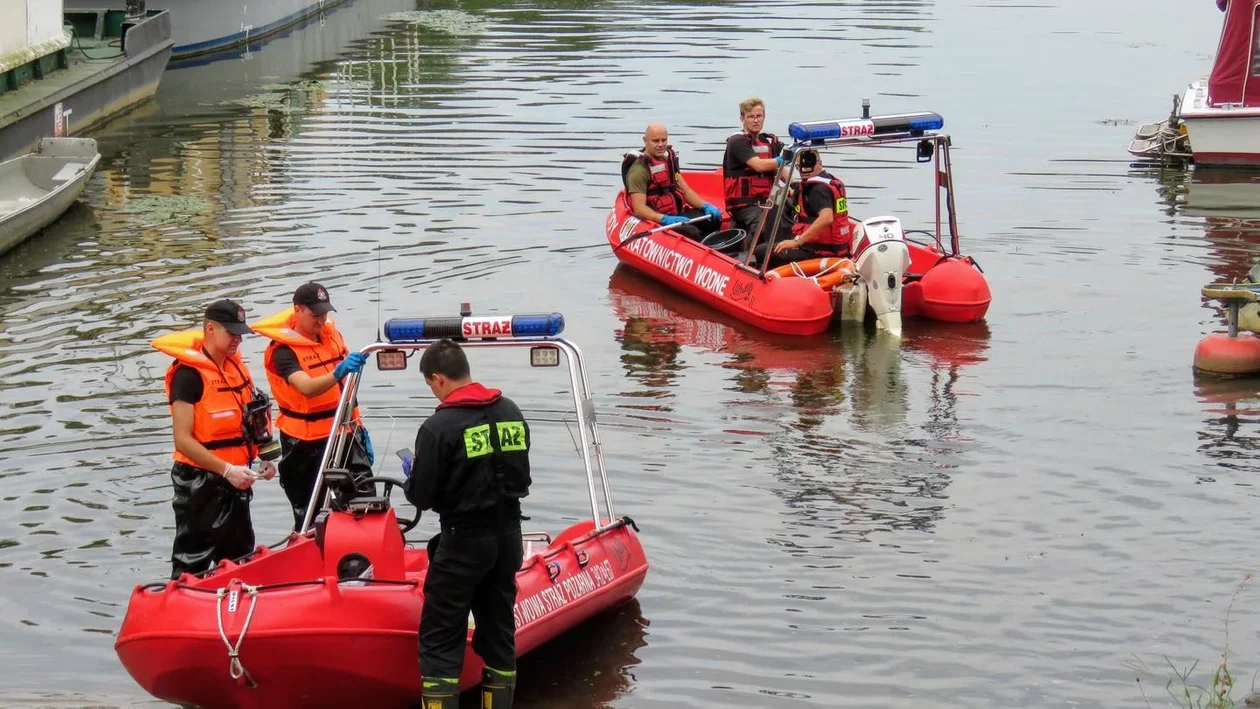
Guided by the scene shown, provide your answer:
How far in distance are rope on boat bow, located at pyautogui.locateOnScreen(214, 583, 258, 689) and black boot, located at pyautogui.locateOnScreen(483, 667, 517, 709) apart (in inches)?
40.9

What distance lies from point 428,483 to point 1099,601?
407 centimetres

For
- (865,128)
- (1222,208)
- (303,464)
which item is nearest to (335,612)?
(303,464)

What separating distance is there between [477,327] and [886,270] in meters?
7.35

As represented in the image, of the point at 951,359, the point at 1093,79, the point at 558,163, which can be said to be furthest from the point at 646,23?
the point at 951,359

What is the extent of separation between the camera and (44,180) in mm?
20328

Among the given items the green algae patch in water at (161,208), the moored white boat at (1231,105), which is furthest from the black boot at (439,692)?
the moored white boat at (1231,105)

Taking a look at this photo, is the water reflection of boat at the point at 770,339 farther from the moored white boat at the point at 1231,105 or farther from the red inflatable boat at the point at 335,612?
the moored white boat at the point at 1231,105

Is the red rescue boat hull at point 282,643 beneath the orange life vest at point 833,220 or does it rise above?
beneath

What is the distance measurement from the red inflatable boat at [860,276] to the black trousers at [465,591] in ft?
25.3

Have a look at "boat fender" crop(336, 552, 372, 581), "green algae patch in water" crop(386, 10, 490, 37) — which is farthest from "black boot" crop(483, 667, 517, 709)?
"green algae patch in water" crop(386, 10, 490, 37)

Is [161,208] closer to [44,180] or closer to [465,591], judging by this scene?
[44,180]

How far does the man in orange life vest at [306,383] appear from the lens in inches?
333

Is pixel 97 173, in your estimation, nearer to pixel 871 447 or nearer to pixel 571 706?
pixel 871 447

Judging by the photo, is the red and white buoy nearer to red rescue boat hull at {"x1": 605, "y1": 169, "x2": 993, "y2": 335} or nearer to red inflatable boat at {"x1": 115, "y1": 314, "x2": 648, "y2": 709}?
red rescue boat hull at {"x1": 605, "y1": 169, "x2": 993, "y2": 335}
